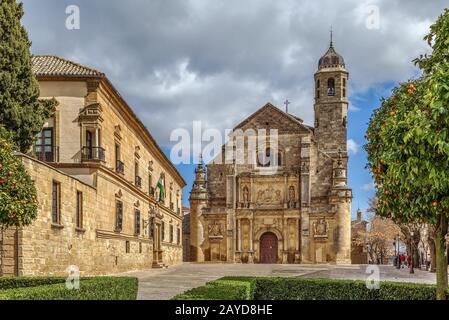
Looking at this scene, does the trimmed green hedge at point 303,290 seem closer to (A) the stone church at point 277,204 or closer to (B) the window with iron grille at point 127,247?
(B) the window with iron grille at point 127,247

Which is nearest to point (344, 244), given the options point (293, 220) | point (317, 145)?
point (293, 220)

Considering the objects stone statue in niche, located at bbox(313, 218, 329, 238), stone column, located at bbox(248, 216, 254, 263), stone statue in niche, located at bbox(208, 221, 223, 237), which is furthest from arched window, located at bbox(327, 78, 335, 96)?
stone statue in niche, located at bbox(208, 221, 223, 237)

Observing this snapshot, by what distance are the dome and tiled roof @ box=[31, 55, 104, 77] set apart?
3975cm

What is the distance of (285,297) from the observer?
48.9ft

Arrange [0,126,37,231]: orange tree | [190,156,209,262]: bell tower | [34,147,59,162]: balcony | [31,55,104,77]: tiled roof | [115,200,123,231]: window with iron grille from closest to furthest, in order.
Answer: [0,126,37,231]: orange tree → [34,147,59,162]: balcony → [31,55,104,77]: tiled roof → [115,200,123,231]: window with iron grille → [190,156,209,262]: bell tower

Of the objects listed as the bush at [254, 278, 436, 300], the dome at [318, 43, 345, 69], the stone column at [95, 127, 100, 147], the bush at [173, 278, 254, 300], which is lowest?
the bush at [254, 278, 436, 300]

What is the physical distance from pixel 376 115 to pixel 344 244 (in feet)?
129

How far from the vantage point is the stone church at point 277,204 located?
51875 mm

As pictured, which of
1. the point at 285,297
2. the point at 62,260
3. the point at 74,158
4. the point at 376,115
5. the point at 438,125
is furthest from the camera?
the point at 74,158

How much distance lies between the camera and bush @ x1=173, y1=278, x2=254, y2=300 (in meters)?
11.1

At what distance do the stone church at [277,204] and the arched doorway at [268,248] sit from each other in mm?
96

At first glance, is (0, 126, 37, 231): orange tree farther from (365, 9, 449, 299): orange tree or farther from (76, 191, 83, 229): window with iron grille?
(76, 191, 83, 229): window with iron grille

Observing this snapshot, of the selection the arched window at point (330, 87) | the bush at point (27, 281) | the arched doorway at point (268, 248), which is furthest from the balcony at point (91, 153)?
the arched window at point (330, 87)
